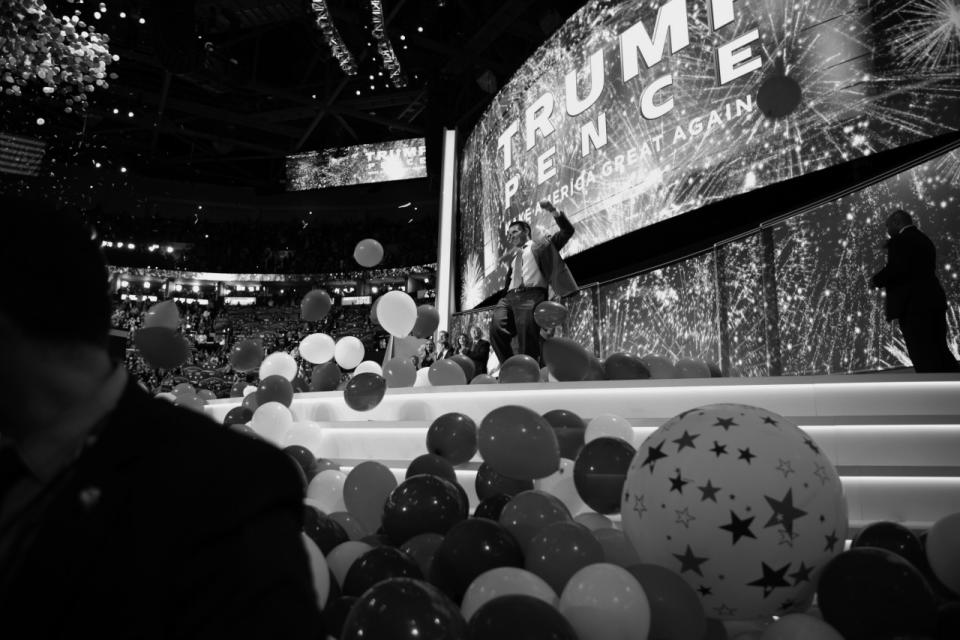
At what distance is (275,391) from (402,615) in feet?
11.9

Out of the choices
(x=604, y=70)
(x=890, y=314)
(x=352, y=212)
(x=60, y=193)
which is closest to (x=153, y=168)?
(x=60, y=193)

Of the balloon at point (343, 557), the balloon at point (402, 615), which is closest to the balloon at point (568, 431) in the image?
the balloon at point (343, 557)

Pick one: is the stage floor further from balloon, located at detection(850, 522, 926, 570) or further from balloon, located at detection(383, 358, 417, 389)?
balloon, located at detection(850, 522, 926, 570)

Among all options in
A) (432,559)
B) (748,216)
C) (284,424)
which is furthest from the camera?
(748,216)

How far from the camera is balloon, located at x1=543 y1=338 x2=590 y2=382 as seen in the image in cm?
416

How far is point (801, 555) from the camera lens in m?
1.72

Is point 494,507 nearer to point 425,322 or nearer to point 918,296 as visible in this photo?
point 918,296

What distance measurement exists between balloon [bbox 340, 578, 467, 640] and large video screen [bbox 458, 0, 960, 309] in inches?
178

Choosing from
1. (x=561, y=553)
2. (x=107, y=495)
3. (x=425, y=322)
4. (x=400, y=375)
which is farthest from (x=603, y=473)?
(x=425, y=322)

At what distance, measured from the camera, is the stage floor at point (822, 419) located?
2.92 meters

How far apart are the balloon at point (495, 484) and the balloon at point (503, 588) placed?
1023 millimetres

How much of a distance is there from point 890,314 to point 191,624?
14.8 ft

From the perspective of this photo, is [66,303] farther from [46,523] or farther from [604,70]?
[604,70]

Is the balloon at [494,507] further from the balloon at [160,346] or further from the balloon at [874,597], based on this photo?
the balloon at [160,346]
